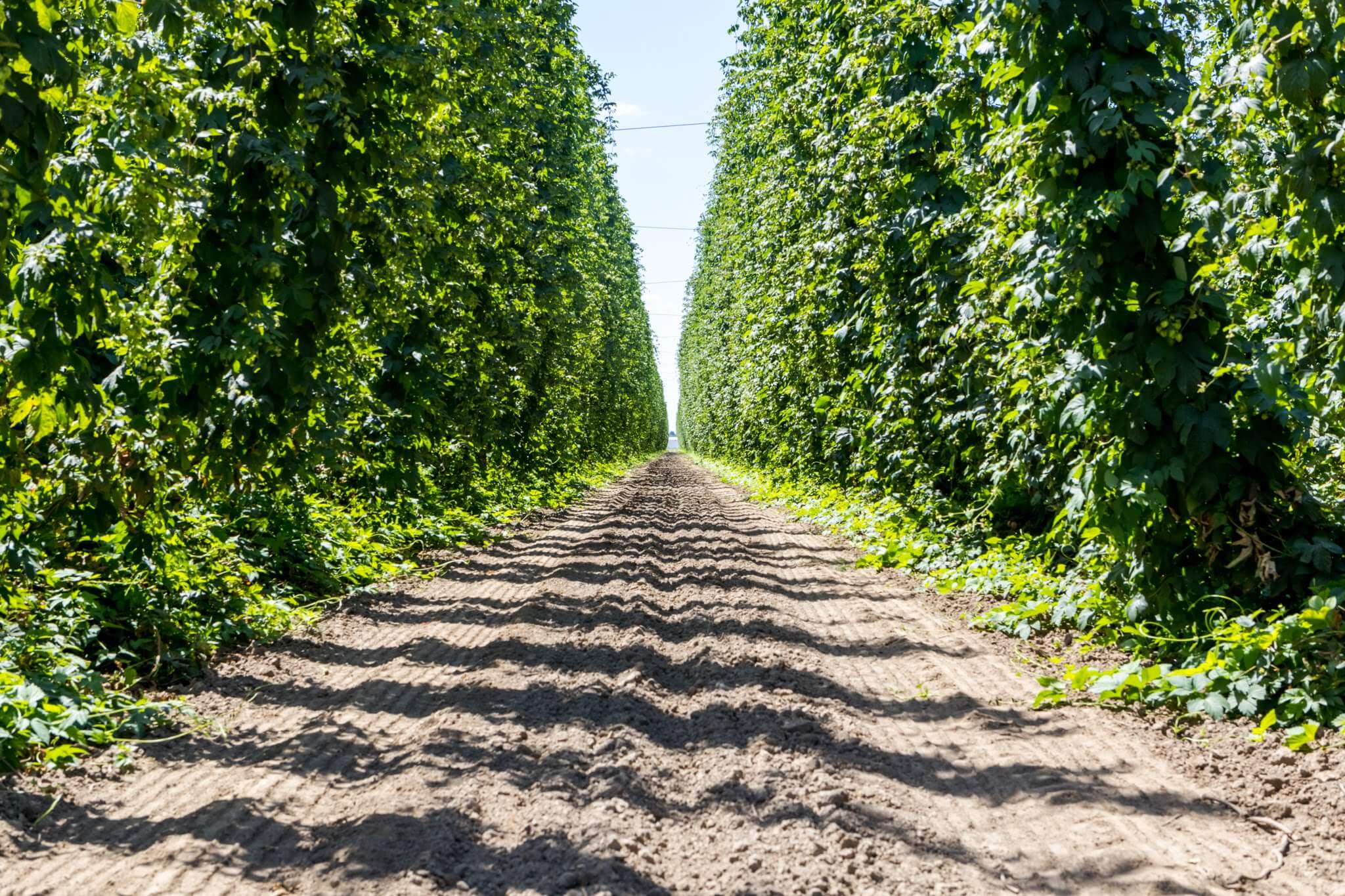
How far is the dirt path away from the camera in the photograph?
3443 millimetres

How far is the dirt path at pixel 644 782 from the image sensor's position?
344 cm

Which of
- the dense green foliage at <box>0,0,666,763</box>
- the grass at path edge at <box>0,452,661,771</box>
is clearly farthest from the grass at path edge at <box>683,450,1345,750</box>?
the dense green foliage at <box>0,0,666,763</box>

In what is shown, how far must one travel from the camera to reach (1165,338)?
227 inches

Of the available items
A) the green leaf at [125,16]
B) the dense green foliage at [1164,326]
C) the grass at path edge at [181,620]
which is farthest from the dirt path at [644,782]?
the green leaf at [125,16]

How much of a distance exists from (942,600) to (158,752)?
6.45 metres

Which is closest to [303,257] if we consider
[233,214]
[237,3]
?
[233,214]

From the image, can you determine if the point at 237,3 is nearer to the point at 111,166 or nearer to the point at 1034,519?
the point at 111,166

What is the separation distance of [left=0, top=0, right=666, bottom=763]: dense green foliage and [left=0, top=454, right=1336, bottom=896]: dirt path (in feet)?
2.68

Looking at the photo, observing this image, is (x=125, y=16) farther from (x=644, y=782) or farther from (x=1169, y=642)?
(x=1169, y=642)

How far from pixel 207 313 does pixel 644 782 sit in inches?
186

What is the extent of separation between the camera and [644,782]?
14.3 ft

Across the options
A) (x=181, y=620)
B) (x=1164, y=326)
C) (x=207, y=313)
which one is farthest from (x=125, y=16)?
(x=1164, y=326)

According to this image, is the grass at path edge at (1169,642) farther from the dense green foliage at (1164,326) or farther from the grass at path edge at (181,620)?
the grass at path edge at (181,620)

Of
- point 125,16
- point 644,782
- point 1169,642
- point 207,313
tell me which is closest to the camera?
point 125,16
